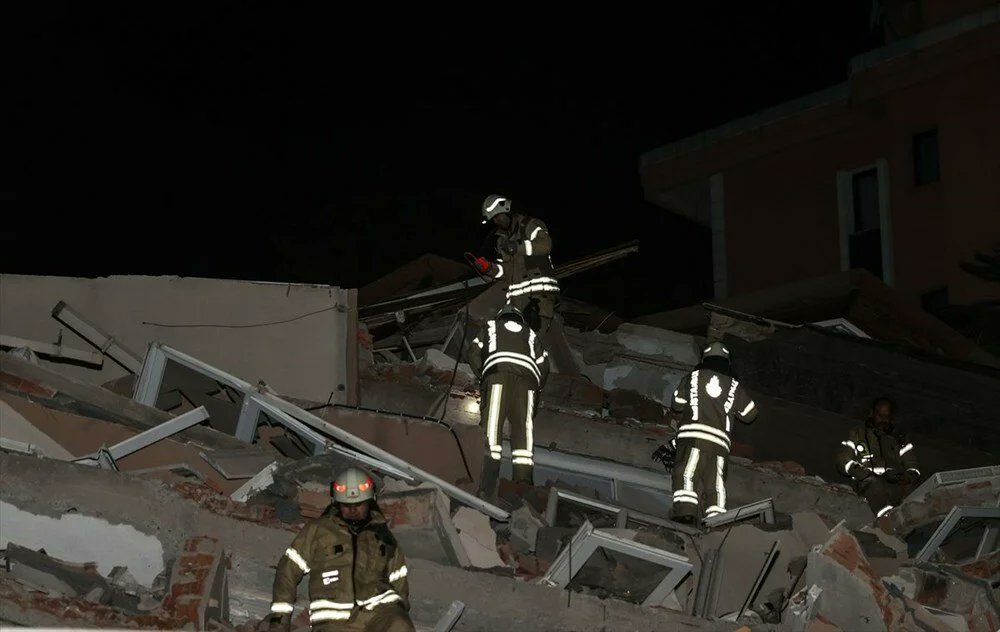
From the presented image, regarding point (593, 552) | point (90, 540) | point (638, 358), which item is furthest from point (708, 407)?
point (90, 540)

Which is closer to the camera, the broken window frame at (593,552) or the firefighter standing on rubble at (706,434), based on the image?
the broken window frame at (593,552)

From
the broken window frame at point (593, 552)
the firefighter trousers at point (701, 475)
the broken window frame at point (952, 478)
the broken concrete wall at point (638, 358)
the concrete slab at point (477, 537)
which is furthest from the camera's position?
the broken concrete wall at point (638, 358)

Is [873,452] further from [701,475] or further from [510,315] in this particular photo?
[510,315]

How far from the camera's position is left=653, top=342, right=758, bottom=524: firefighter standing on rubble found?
1340 centimetres

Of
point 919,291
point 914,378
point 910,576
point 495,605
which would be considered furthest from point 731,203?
point 495,605

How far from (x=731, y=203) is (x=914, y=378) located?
31.9ft

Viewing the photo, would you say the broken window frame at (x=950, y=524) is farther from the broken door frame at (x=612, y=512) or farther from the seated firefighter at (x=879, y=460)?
the broken door frame at (x=612, y=512)

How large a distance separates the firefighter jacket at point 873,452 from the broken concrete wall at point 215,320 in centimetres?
434

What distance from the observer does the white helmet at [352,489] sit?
965 centimetres

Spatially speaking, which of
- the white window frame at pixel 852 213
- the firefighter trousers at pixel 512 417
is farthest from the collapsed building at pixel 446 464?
the white window frame at pixel 852 213

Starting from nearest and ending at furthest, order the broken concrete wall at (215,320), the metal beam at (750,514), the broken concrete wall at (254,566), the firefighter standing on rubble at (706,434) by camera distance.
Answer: the broken concrete wall at (254,566) → the metal beam at (750,514) → the firefighter standing on rubble at (706,434) → the broken concrete wall at (215,320)

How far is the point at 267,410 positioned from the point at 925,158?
13823mm

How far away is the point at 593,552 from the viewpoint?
11766mm

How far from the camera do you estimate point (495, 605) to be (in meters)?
11.0
